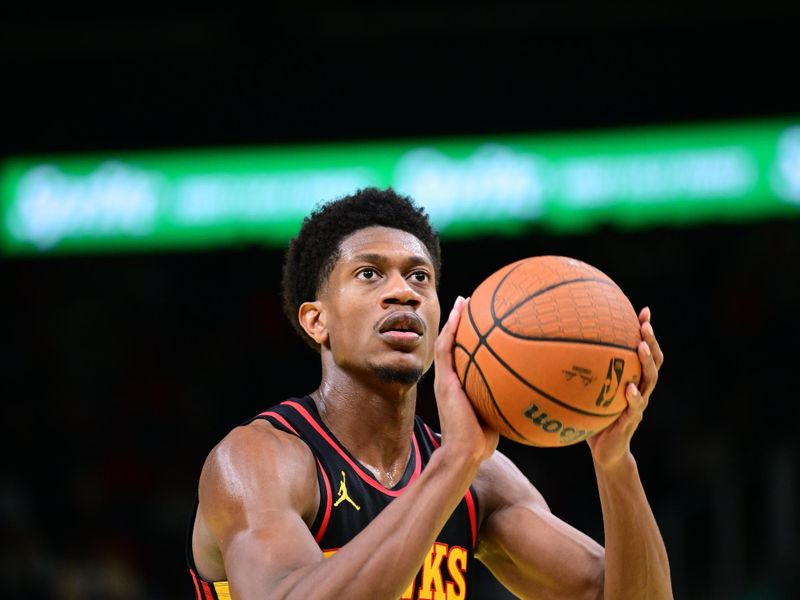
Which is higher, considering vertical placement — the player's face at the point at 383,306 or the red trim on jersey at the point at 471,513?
the player's face at the point at 383,306

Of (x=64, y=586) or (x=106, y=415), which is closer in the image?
(x=64, y=586)

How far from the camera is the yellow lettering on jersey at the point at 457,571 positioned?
3.71 meters

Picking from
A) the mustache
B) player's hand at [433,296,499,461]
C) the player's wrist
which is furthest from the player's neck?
the player's wrist

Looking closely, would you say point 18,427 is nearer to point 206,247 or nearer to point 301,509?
point 206,247

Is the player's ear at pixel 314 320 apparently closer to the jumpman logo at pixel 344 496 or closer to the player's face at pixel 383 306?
the player's face at pixel 383 306

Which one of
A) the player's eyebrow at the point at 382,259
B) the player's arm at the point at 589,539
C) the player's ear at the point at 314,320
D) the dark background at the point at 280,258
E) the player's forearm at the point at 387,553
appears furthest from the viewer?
the dark background at the point at 280,258

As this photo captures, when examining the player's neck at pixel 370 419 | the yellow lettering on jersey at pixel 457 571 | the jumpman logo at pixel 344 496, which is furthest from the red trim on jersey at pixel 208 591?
the yellow lettering on jersey at pixel 457 571

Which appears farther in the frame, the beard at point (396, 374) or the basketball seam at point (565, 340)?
the beard at point (396, 374)

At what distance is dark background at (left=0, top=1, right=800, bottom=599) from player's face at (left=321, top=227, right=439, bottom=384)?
5.60 meters

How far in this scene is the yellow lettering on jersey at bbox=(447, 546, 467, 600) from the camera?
12.2 ft

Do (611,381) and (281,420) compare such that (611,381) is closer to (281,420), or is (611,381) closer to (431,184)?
(281,420)

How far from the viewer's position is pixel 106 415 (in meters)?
10.7

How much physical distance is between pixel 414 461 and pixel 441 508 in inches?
33.4

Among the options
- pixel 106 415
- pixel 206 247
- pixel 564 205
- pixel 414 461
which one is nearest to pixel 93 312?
pixel 106 415
